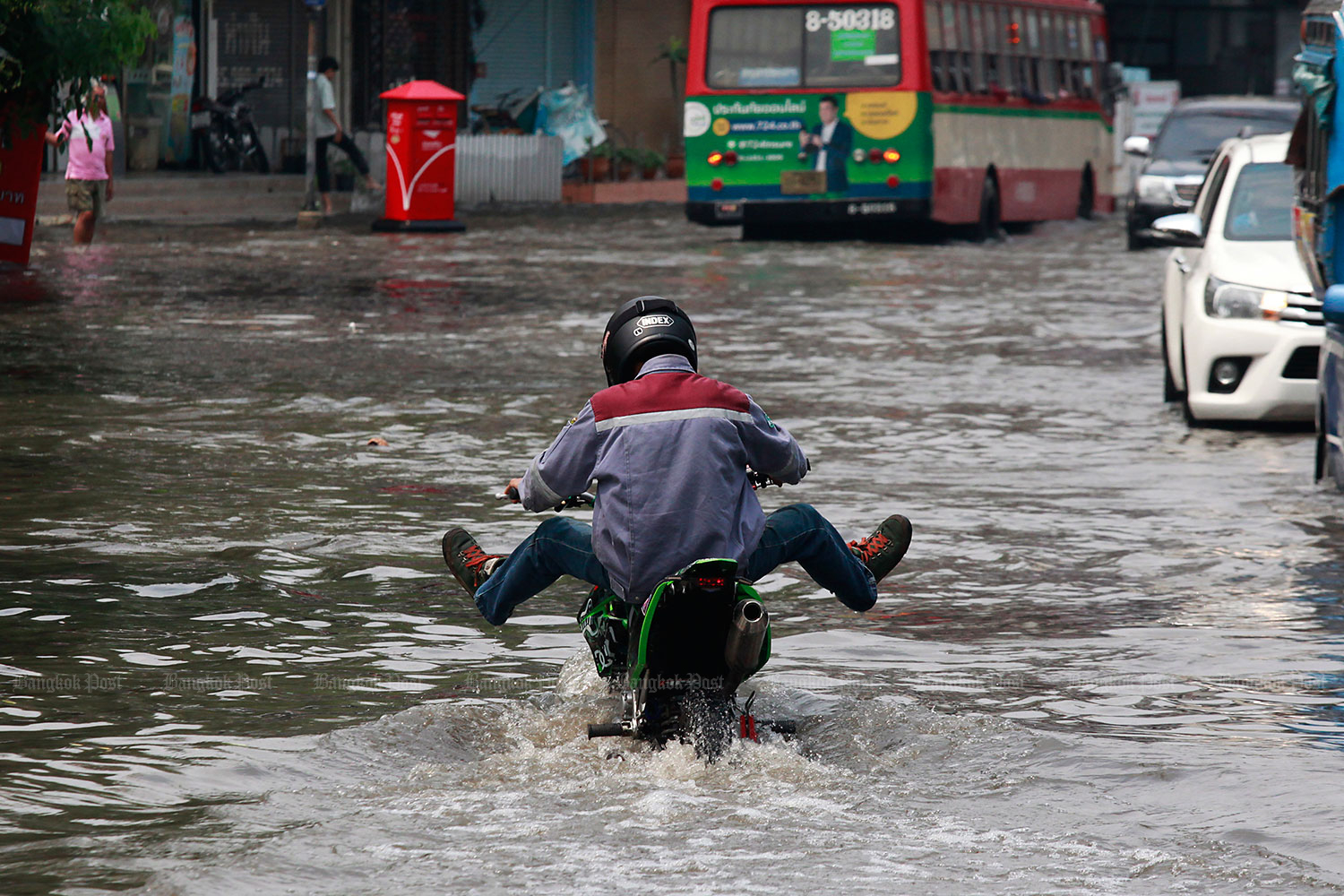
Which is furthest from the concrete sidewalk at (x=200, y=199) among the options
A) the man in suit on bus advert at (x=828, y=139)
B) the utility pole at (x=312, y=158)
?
the man in suit on bus advert at (x=828, y=139)

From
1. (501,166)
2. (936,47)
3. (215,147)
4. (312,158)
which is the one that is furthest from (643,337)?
(501,166)

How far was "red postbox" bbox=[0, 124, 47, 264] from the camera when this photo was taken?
1739cm

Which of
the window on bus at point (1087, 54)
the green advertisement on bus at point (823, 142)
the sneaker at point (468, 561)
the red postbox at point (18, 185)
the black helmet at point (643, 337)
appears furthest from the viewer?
the window on bus at point (1087, 54)

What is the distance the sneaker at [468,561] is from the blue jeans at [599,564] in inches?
2.6

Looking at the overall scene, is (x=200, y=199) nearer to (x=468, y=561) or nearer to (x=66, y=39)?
(x=66, y=39)

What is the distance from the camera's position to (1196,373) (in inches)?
439

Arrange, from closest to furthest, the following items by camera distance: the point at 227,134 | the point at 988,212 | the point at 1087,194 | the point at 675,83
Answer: the point at 988,212 → the point at 227,134 → the point at 1087,194 → the point at 675,83

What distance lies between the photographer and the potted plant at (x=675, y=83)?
36.9 m

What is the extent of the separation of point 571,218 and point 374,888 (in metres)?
25.4

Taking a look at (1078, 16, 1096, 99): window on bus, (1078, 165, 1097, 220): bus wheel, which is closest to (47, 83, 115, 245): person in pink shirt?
(1078, 16, 1096, 99): window on bus

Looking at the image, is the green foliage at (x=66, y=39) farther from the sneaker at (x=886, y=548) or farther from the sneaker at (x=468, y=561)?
the sneaker at (x=886, y=548)

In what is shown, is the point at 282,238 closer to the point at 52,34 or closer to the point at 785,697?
the point at 52,34

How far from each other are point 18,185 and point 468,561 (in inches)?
517

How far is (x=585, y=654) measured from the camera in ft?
20.7
